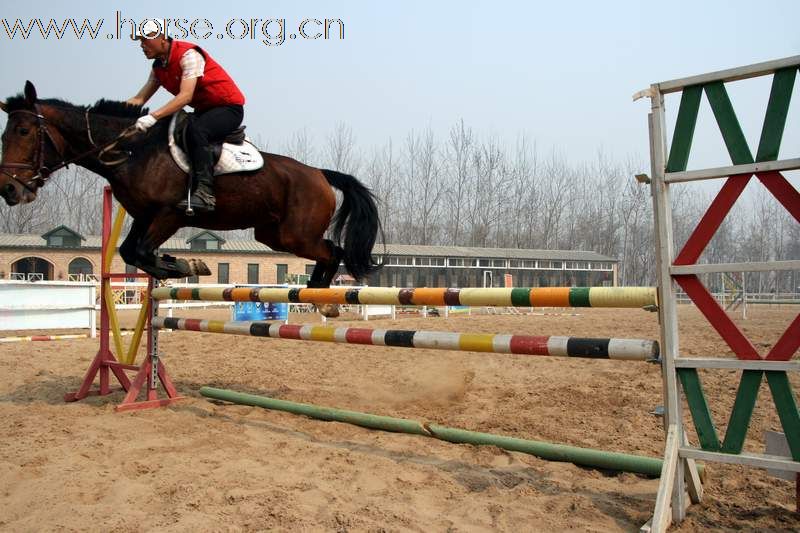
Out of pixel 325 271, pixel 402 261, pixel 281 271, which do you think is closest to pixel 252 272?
pixel 281 271

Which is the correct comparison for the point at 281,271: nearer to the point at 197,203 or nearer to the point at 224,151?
the point at 224,151

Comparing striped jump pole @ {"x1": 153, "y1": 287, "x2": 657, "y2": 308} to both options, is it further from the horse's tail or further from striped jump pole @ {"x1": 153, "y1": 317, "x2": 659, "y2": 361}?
the horse's tail

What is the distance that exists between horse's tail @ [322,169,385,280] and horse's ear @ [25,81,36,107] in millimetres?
2194

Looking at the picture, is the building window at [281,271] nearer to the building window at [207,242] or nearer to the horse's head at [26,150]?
the building window at [207,242]

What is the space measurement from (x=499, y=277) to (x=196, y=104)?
1500 inches

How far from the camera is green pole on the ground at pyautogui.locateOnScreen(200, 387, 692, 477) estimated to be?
305cm

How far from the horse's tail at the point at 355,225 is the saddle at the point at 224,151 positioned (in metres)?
0.80

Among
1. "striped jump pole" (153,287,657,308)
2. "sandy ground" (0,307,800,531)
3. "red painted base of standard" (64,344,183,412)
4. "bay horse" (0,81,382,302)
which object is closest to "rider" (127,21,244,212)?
"bay horse" (0,81,382,302)

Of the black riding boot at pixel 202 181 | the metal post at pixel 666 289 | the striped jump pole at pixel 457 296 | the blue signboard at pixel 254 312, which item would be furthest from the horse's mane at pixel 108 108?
the blue signboard at pixel 254 312

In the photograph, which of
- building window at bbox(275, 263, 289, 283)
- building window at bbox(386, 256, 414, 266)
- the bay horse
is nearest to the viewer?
the bay horse

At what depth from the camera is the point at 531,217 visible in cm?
4706

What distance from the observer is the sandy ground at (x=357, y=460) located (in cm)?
252

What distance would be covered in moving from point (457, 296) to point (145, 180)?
7.88 feet

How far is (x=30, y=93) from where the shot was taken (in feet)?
13.8
